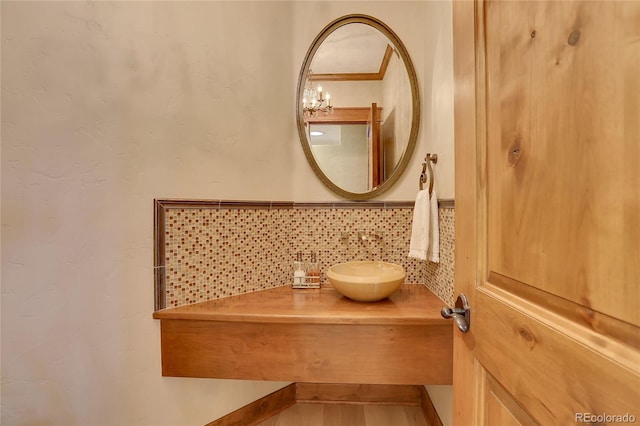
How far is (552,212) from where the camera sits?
1.49 ft

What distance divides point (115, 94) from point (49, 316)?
0.88m

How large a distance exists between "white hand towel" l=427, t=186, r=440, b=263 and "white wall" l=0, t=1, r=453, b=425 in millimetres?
81

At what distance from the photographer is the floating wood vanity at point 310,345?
3.63 feet

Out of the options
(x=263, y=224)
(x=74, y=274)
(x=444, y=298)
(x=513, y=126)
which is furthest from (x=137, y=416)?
(x=513, y=126)

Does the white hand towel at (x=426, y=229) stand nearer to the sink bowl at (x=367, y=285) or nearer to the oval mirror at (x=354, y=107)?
the sink bowl at (x=367, y=285)

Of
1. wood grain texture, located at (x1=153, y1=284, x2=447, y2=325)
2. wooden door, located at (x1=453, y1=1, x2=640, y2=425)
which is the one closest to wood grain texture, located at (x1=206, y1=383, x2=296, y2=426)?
wood grain texture, located at (x1=153, y1=284, x2=447, y2=325)

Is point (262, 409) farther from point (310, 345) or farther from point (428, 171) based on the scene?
point (428, 171)

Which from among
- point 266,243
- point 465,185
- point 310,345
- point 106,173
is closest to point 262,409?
point 310,345

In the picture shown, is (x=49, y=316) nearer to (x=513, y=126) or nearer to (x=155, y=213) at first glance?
(x=155, y=213)

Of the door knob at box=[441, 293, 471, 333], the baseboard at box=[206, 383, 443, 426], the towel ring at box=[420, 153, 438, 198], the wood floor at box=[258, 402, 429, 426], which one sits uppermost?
the towel ring at box=[420, 153, 438, 198]

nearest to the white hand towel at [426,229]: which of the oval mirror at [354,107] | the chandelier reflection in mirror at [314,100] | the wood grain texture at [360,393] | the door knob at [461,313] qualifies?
the oval mirror at [354,107]

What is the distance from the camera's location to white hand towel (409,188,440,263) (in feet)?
4.45

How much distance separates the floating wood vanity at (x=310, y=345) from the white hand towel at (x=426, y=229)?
12.5 inches

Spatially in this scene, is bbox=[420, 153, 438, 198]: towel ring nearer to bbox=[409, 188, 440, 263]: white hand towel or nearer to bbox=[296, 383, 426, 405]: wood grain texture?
bbox=[409, 188, 440, 263]: white hand towel
